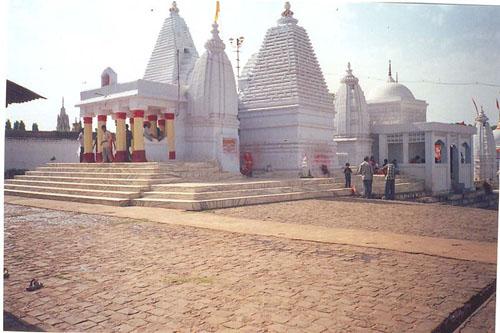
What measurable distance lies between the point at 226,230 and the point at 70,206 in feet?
18.9

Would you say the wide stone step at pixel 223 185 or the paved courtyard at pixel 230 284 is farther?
the wide stone step at pixel 223 185

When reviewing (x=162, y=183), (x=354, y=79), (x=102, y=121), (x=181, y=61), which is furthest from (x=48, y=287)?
(x=354, y=79)

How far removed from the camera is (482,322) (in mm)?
3404

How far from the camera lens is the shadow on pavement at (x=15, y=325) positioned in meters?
3.33

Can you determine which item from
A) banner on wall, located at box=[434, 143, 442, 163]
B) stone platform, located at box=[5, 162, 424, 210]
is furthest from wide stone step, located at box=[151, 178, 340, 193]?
banner on wall, located at box=[434, 143, 442, 163]

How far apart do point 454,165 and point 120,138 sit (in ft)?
52.1

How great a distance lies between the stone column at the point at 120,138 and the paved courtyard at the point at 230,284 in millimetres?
10579

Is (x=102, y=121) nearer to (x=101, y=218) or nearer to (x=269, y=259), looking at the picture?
(x=101, y=218)

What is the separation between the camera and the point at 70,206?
10836mm

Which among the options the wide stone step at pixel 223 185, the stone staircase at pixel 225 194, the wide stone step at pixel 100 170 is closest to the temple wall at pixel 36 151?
the wide stone step at pixel 100 170

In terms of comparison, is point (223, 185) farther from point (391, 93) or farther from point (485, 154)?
point (485, 154)

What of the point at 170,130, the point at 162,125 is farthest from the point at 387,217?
the point at 162,125

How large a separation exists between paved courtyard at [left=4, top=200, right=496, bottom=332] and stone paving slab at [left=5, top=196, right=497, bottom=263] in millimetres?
283

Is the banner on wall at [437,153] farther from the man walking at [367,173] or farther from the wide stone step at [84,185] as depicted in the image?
the wide stone step at [84,185]
